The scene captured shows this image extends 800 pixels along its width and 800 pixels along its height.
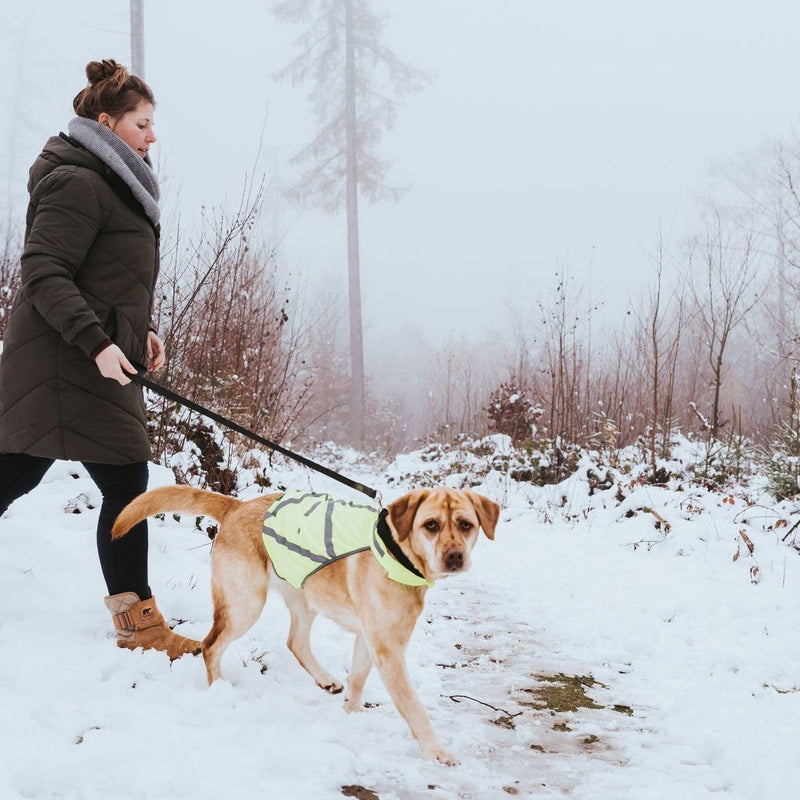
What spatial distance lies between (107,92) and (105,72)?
122mm

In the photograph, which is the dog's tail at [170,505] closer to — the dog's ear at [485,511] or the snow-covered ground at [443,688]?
the snow-covered ground at [443,688]

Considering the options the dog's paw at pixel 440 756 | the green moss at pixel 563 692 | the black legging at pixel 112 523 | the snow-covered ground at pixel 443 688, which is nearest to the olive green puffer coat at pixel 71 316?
the black legging at pixel 112 523

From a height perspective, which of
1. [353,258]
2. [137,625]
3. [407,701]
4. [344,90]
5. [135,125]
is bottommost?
[407,701]

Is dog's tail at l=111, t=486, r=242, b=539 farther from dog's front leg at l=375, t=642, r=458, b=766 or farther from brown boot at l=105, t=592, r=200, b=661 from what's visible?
dog's front leg at l=375, t=642, r=458, b=766

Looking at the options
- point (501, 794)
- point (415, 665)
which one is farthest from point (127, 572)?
point (501, 794)

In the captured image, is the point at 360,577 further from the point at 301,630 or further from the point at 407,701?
the point at 301,630

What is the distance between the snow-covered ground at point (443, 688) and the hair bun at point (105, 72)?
92.2 inches

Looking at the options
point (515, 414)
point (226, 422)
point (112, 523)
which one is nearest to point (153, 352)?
point (226, 422)

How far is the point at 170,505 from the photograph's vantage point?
2.56 meters

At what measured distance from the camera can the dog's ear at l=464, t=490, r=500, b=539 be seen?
98.1 inches

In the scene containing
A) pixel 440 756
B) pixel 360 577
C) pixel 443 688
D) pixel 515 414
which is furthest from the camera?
pixel 515 414

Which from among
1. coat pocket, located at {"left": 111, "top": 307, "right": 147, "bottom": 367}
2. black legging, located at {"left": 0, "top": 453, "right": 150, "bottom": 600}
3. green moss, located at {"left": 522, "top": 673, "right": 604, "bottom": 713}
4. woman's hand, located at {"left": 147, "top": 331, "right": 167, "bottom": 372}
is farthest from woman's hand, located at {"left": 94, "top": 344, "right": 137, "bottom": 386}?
green moss, located at {"left": 522, "top": 673, "right": 604, "bottom": 713}

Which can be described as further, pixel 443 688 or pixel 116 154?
pixel 443 688

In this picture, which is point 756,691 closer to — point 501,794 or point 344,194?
point 501,794
